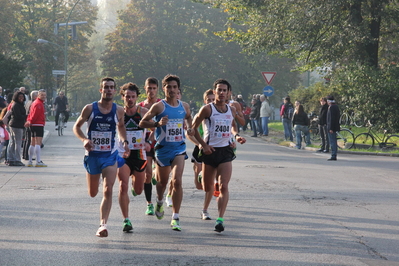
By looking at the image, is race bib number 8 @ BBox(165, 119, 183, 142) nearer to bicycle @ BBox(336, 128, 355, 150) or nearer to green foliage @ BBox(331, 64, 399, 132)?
bicycle @ BBox(336, 128, 355, 150)

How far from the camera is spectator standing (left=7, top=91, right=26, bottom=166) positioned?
53.0 feet

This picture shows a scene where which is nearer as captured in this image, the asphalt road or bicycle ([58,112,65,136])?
the asphalt road

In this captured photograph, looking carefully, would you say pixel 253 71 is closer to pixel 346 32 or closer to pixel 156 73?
pixel 156 73

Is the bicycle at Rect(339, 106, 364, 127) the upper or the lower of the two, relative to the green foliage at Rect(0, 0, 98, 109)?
lower

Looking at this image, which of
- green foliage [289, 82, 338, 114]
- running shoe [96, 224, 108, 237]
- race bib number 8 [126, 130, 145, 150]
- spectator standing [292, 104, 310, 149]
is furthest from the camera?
green foliage [289, 82, 338, 114]

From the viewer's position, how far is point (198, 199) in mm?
10852

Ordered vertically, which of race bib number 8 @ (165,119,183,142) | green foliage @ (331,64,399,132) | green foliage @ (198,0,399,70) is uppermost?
green foliage @ (198,0,399,70)

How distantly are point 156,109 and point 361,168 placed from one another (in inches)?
393

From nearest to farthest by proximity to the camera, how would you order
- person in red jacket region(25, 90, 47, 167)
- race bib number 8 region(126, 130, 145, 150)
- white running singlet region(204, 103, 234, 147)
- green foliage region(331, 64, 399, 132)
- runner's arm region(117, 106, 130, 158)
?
runner's arm region(117, 106, 130, 158), white running singlet region(204, 103, 234, 147), race bib number 8 region(126, 130, 145, 150), person in red jacket region(25, 90, 47, 167), green foliage region(331, 64, 399, 132)

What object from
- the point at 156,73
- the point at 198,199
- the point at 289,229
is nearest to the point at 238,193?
the point at 198,199

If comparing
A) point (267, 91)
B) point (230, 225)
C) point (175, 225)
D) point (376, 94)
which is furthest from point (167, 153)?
point (267, 91)

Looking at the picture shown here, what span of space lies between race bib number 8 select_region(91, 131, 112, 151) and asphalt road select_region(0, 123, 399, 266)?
0.99 meters

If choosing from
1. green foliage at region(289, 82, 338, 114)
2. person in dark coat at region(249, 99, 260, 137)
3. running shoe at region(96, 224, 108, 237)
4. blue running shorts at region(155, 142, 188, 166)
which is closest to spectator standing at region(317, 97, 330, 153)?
person in dark coat at region(249, 99, 260, 137)

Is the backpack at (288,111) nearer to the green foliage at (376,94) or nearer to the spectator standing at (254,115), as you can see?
the green foliage at (376,94)
